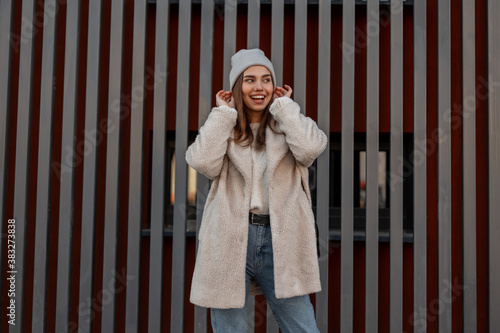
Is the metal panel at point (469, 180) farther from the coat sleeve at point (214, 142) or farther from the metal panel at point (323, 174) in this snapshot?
the coat sleeve at point (214, 142)

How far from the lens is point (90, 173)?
8.59 ft

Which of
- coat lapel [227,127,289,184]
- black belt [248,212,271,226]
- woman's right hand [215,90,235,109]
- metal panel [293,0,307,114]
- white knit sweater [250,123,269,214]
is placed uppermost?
metal panel [293,0,307,114]

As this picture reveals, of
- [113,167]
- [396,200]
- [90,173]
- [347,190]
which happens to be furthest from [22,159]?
[396,200]

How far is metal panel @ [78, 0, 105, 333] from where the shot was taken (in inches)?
101

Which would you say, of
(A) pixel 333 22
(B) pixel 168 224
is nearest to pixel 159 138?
(B) pixel 168 224

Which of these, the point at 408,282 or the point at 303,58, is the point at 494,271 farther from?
the point at 303,58

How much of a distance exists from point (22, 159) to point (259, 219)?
1.68 metres

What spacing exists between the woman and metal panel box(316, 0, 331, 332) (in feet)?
2.33

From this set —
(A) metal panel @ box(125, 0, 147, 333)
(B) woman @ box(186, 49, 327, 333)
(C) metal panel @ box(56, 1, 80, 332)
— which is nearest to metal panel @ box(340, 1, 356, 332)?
Result: (B) woman @ box(186, 49, 327, 333)

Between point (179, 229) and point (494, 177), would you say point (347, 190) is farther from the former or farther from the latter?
point (179, 229)

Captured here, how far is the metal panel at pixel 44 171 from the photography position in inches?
102

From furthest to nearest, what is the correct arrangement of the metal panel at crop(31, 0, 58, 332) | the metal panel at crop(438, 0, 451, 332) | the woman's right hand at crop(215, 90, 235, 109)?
the metal panel at crop(31, 0, 58, 332)
the metal panel at crop(438, 0, 451, 332)
the woman's right hand at crop(215, 90, 235, 109)

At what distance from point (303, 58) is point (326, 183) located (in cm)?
74

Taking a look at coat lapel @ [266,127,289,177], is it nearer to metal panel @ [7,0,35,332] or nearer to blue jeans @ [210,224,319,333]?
blue jeans @ [210,224,319,333]
